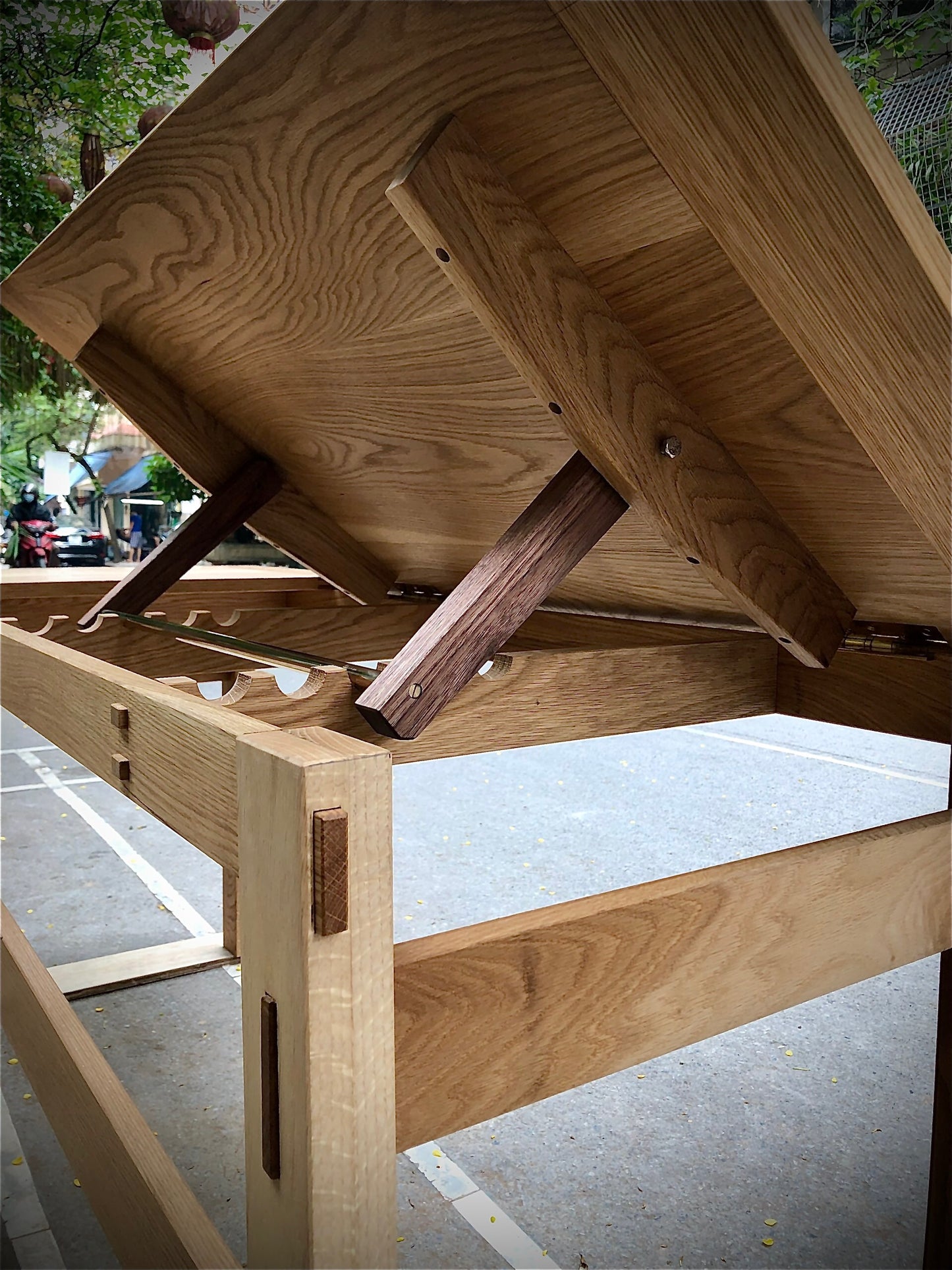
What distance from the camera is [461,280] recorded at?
2.68 feet

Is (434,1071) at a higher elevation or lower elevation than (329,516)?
lower

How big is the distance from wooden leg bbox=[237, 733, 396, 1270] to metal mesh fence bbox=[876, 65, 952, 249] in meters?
2.53

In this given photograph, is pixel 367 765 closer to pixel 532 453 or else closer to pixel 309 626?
pixel 532 453

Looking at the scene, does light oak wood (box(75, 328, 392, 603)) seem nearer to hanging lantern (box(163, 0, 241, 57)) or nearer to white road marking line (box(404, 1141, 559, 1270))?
white road marking line (box(404, 1141, 559, 1270))

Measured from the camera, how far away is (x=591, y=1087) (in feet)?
6.56

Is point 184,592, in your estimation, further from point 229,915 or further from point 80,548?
point 80,548

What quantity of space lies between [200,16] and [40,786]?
9.82 ft

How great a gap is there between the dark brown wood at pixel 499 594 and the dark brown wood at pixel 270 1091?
33 centimetres

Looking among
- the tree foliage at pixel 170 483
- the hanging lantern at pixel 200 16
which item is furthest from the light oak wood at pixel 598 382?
the tree foliage at pixel 170 483

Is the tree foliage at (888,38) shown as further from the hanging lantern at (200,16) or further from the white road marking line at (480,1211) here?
the white road marking line at (480,1211)

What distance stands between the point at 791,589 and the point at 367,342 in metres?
0.56

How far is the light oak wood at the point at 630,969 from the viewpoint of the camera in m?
0.71

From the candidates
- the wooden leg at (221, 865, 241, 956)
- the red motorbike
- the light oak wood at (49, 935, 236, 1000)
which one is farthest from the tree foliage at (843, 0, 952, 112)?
the red motorbike

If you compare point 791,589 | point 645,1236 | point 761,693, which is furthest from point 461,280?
point 645,1236
